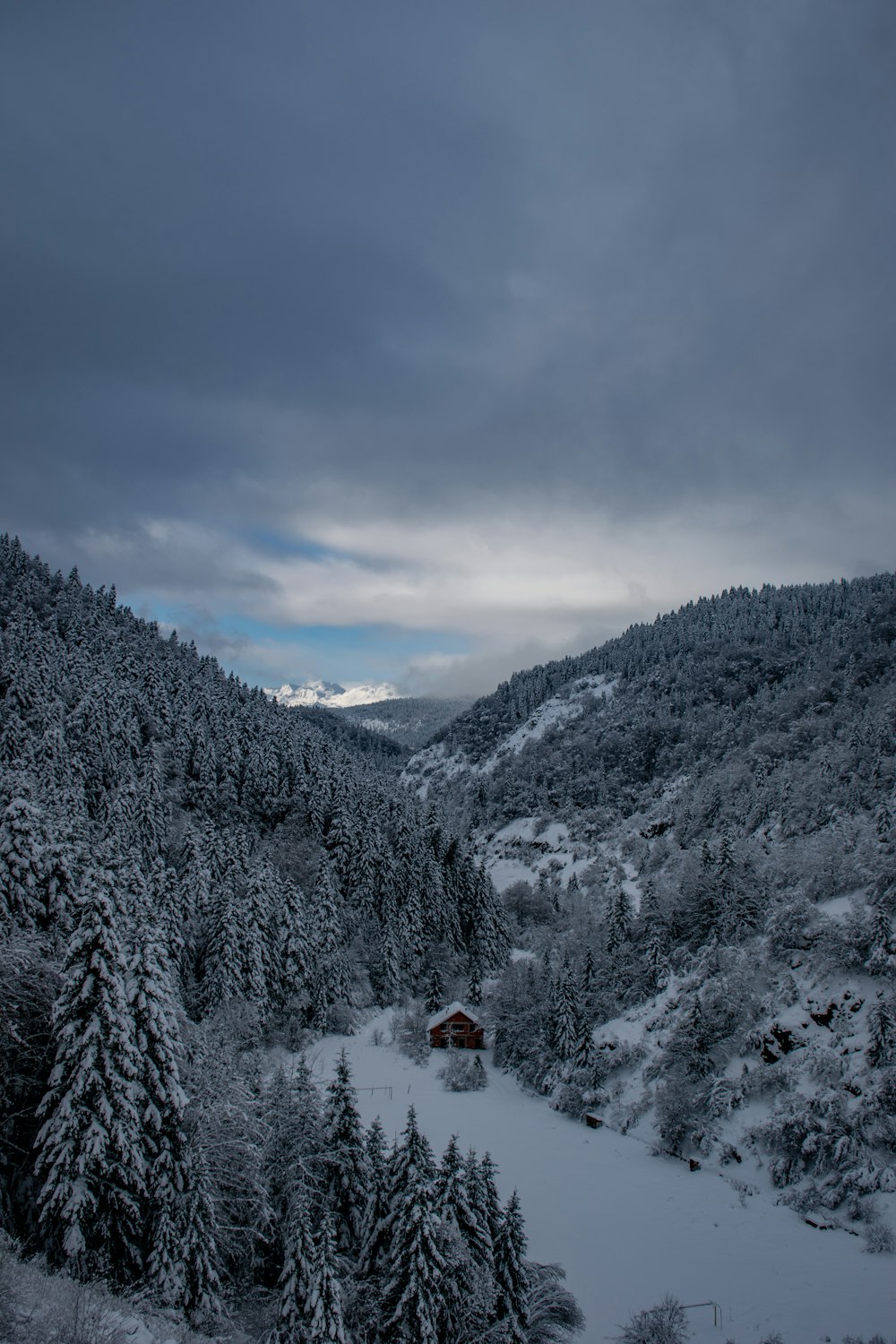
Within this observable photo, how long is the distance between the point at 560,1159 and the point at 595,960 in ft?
65.7

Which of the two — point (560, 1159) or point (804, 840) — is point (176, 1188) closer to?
point (560, 1159)

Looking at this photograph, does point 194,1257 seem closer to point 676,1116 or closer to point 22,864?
point 22,864

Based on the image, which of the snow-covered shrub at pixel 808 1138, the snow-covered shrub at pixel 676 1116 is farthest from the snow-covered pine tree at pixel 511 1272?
the snow-covered shrub at pixel 676 1116

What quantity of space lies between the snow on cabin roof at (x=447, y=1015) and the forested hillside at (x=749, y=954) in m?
2.68

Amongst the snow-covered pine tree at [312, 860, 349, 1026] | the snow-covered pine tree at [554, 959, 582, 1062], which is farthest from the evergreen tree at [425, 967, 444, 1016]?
the snow-covered pine tree at [554, 959, 582, 1062]

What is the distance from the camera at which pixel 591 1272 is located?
26.5 meters

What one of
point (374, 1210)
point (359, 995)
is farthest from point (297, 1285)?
point (359, 995)

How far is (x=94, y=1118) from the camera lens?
58.0 feet

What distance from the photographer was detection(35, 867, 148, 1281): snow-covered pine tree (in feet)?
55.7

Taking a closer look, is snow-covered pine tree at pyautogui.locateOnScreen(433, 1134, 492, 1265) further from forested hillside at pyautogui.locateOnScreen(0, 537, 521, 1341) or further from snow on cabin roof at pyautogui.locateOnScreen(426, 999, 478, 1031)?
snow on cabin roof at pyautogui.locateOnScreen(426, 999, 478, 1031)

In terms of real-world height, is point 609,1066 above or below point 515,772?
below

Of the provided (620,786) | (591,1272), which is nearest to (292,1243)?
(591,1272)

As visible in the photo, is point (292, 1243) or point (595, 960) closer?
point (292, 1243)

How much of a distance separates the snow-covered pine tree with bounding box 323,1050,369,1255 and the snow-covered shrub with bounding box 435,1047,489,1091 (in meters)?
26.1
